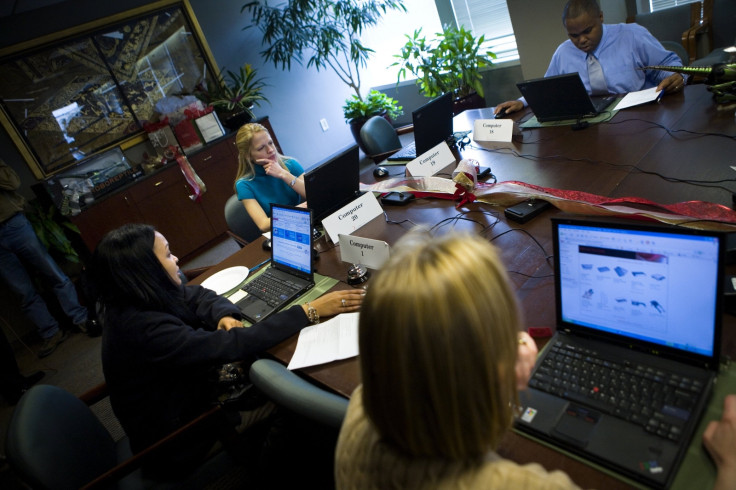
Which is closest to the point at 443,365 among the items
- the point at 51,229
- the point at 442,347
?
the point at 442,347

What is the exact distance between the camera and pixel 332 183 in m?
2.07

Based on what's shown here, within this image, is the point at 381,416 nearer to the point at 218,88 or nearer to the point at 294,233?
the point at 294,233

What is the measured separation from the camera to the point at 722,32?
3525 mm

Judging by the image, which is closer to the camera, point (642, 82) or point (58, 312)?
point (642, 82)

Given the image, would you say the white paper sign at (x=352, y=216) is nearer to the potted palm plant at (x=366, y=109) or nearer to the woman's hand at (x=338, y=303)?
Result: the woman's hand at (x=338, y=303)

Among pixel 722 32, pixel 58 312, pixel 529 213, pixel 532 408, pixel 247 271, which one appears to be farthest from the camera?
pixel 58 312

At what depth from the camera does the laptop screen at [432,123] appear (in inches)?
91.3

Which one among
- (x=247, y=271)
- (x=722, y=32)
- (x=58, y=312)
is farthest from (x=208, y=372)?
(x=722, y=32)

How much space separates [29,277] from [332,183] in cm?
314

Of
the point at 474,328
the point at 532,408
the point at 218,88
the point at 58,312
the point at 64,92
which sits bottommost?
the point at 58,312

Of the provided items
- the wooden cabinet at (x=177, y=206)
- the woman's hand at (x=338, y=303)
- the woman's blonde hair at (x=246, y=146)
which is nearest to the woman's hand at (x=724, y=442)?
the woman's hand at (x=338, y=303)

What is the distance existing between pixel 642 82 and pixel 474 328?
2806 millimetres

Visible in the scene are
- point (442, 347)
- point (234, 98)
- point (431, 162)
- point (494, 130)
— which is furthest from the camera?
point (234, 98)

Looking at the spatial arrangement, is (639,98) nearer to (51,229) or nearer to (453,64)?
A: (453,64)
